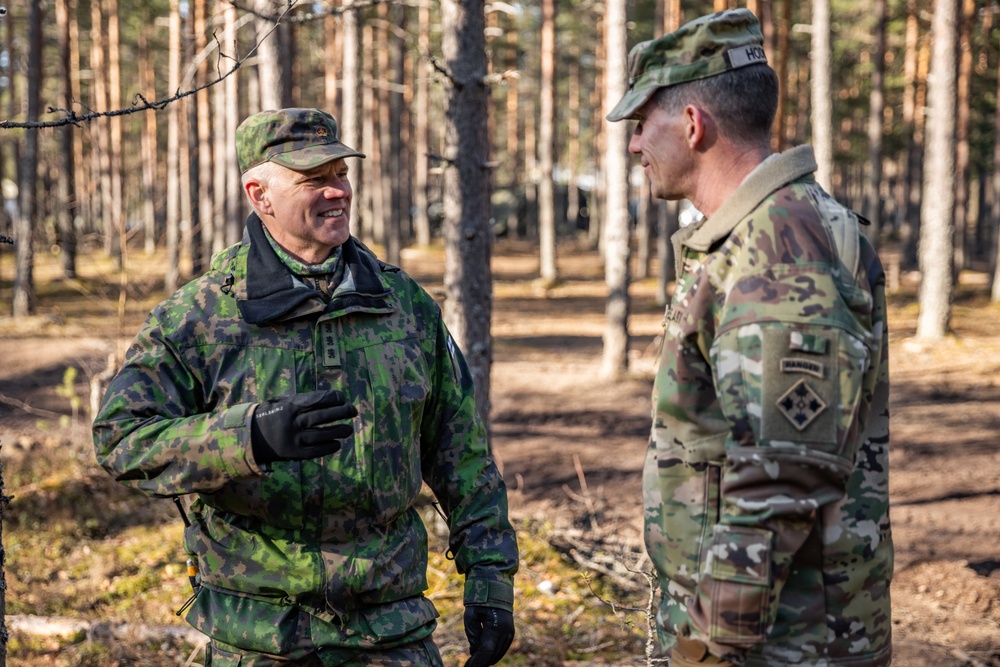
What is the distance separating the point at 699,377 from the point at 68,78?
19.9 m

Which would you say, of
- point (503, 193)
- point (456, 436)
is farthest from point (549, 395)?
point (503, 193)

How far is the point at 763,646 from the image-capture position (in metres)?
2.10

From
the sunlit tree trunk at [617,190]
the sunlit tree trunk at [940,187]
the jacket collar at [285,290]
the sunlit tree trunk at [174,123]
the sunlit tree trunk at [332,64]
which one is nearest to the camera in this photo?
the jacket collar at [285,290]

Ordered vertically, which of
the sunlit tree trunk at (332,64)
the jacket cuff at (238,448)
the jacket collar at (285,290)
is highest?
the sunlit tree trunk at (332,64)

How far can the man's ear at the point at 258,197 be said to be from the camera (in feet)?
9.96

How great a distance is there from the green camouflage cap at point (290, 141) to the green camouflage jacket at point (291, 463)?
270 millimetres

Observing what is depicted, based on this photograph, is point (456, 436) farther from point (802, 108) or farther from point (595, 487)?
point (802, 108)

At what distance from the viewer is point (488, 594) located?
9.37ft

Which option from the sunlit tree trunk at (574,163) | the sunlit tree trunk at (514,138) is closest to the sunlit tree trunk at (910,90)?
the sunlit tree trunk at (514,138)

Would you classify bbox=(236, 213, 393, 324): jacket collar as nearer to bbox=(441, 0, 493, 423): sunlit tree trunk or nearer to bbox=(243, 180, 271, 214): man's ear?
bbox=(243, 180, 271, 214): man's ear

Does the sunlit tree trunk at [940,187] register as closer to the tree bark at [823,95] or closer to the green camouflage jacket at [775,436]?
the tree bark at [823,95]

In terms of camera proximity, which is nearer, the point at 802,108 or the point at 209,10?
the point at 209,10

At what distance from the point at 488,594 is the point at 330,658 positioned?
51 centimetres

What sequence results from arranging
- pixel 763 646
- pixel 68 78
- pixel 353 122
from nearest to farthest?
pixel 763 646, pixel 353 122, pixel 68 78
